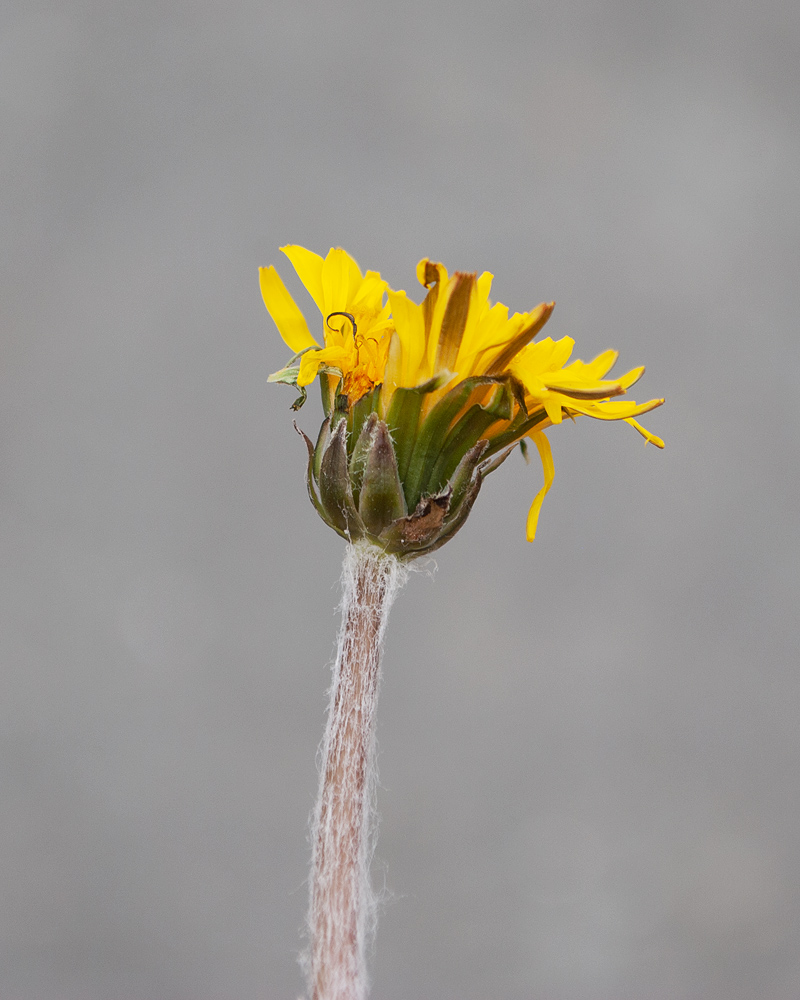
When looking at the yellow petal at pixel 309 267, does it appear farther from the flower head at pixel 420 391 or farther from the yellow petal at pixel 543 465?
the yellow petal at pixel 543 465

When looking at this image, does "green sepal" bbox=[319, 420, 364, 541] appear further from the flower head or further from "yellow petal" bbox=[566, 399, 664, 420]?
"yellow petal" bbox=[566, 399, 664, 420]

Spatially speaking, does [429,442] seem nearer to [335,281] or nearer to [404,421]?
[404,421]

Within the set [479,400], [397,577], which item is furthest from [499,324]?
[397,577]

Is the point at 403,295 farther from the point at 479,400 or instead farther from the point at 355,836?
the point at 355,836

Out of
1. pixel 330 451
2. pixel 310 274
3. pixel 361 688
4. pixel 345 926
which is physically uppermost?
pixel 310 274

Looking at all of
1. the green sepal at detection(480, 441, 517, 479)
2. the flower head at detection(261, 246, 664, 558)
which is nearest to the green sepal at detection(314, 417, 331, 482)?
the flower head at detection(261, 246, 664, 558)

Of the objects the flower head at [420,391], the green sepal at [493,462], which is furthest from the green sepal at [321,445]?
the green sepal at [493,462]
